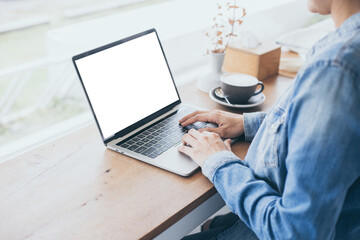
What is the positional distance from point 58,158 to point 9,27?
4.84 meters

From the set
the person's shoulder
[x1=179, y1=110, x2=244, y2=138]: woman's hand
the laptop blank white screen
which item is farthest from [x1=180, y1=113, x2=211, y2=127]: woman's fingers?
the person's shoulder

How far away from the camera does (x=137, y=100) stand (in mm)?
1029

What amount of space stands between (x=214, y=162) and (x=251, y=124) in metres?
0.25

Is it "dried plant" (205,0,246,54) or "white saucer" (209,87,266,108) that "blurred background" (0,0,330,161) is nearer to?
"dried plant" (205,0,246,54)

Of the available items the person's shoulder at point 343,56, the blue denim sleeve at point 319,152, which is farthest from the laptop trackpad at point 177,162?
the person's shoulder at point 343,56

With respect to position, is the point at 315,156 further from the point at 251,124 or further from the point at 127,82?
the point at 127,82

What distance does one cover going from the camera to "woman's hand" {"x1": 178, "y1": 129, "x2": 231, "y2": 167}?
0.85 meters

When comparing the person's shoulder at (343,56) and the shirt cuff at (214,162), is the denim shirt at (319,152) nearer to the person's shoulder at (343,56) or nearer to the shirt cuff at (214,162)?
the person's shoulder at (343,56)

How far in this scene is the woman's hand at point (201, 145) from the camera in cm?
85

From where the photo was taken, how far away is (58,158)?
93 cm

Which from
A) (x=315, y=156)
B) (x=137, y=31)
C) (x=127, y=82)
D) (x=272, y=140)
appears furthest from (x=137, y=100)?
(x=137, y=31)

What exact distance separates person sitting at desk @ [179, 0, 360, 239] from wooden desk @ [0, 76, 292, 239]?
0.38 feet

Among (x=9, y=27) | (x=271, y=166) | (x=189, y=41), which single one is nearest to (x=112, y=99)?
(x=271, y=166)

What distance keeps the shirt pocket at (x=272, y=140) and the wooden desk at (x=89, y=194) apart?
158 millimetres
